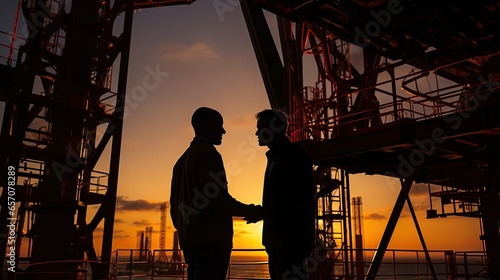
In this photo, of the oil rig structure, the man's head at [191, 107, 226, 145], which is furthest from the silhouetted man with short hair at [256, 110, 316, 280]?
the oil rig structure

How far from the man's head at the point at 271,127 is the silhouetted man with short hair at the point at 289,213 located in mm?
176

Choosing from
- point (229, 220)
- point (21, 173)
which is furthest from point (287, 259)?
point (21, 173)

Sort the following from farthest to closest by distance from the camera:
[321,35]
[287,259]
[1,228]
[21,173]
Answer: [21,173]
[321,35]
[1,228]
[287,259]

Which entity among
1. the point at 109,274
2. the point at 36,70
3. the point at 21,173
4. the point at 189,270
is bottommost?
the point at 109,274

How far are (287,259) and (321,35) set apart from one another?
12.7 metres

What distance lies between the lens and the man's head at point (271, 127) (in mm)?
3346

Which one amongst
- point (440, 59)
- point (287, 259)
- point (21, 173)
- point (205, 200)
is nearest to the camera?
point (287, 259)

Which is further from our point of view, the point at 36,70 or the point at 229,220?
the point at 36,70

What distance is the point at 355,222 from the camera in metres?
102

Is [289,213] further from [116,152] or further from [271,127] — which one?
[116,152]

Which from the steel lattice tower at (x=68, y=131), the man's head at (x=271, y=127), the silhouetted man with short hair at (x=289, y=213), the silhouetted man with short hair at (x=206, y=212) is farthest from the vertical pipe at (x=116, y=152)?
the silhouetted man with short hair at (x=289, y=213)

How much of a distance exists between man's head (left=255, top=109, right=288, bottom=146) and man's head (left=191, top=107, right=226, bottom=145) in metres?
0.30

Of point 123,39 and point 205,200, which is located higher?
point 123,39

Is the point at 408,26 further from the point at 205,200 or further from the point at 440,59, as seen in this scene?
the point at 205,200
